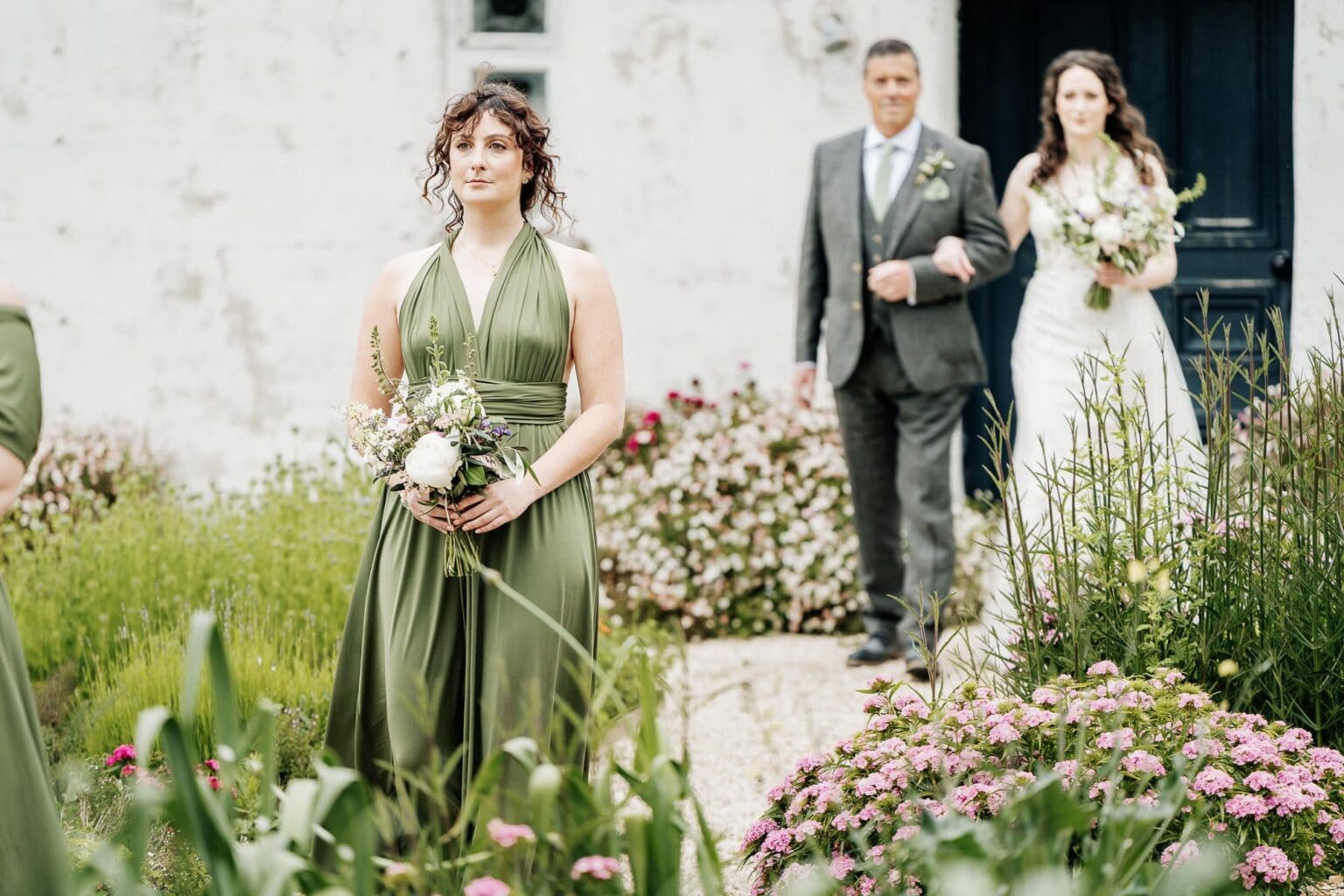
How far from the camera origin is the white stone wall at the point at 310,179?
8.27m

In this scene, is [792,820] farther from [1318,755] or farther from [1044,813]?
[1044,813]

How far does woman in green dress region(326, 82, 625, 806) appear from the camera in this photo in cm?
350

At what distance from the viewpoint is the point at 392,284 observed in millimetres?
3701

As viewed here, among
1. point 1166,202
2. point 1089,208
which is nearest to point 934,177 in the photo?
point 1089,208

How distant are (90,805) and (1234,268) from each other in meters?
6.21

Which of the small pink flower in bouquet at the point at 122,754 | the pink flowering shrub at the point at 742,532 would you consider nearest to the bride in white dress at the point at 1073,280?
the pink flowering shrub at the point at 742,532

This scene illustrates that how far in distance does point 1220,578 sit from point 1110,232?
2.59 meters

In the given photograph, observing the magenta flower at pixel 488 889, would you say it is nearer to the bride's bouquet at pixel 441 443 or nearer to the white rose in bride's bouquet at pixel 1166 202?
the bride's bouquet at pixel 441 443

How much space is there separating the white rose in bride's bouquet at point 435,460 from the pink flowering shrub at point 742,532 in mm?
4046

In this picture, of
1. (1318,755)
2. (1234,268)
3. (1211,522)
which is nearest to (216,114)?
→ (1234,268)

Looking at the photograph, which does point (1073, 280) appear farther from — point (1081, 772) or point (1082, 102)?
point (1081, 772)

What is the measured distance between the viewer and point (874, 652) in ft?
21.6

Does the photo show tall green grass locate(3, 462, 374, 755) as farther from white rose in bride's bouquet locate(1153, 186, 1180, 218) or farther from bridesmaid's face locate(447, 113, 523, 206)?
white rose in bride's bouquet locate(1153, 186, 1180, 218)

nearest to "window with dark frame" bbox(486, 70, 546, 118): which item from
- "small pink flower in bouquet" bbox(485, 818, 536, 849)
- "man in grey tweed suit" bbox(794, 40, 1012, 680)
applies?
"man in grey tweed suit" bbox(794, 40, 1012, 680)
